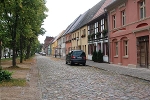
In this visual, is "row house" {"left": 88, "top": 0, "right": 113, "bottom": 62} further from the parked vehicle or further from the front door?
the front door

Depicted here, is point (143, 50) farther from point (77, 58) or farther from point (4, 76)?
point (4, 76)

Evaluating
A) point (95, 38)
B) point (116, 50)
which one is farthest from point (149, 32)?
point (95, 38)

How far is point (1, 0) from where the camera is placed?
462 inches

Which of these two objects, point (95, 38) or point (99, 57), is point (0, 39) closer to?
point (99, 57)

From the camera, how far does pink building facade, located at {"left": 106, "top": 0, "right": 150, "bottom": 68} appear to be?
1939 cm

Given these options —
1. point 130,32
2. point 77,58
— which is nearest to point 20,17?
point 77,58

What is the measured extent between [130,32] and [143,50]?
2.43 meters

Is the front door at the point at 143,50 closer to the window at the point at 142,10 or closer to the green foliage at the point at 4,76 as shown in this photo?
the window at the point at 142,10

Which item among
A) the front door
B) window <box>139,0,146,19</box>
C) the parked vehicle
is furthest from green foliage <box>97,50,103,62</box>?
window <box>139,0,146,19</box>

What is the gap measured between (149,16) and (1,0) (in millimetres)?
11278

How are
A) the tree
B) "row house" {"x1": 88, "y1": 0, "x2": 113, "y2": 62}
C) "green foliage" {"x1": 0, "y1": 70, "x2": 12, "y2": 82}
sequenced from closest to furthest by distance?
"green foliage" {"x1": 0, "y1": 70, "x2": 12, "y2": 82}, the tree, "row house" {"x1": 88, "y1": 0, "x2": 113, "y2": 62}

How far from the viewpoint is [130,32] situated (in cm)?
2167

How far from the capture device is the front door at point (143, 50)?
19.4 meters

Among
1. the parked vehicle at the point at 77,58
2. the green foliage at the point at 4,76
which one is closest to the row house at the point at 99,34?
the parked vehicle at the point at 77,58
